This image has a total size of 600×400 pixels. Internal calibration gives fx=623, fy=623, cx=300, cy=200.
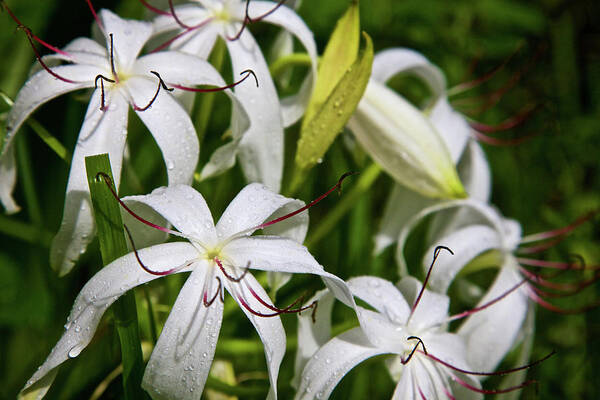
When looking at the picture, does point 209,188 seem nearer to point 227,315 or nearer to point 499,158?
point 227,315

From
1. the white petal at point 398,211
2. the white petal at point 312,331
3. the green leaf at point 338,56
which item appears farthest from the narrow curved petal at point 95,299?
the white petal at point 398,211

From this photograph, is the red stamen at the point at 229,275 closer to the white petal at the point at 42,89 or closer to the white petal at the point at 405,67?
the white petal at the point at 42,89

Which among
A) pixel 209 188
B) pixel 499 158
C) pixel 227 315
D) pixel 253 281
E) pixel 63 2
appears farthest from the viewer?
pixel 499 158

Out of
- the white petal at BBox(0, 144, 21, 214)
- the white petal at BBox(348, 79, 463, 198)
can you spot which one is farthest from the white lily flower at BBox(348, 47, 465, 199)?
the white petal at BBox(0, 144, 21, 214)

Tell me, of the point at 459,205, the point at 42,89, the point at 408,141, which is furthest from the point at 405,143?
the point at 42,89

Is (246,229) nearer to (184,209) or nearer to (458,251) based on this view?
(184,209)

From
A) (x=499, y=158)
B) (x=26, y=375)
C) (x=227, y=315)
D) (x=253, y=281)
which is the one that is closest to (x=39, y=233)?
(x=26, y=375)

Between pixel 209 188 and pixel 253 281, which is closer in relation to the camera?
pixel 253 281
